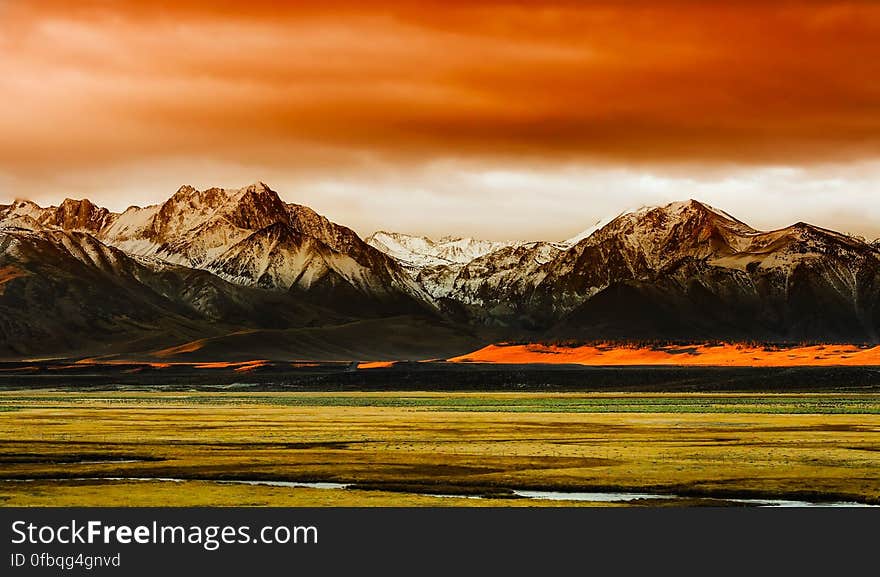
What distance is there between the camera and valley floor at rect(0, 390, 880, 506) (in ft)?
174

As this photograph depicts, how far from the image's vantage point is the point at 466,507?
4956cm

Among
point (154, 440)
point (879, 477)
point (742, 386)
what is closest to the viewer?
point (879, 477)

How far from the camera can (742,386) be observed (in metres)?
174

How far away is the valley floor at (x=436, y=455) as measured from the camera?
52969 millimetres

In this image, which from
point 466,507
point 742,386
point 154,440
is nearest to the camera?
point 466,507

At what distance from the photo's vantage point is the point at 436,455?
225 ft
